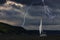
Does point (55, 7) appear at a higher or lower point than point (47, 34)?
higher

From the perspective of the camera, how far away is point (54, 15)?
2.34m

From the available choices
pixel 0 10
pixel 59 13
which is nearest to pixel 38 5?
pixel 59 13

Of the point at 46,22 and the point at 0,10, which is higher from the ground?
the point at 0,10

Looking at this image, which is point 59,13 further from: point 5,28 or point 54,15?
point 5,28

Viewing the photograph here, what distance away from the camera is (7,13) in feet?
7.53

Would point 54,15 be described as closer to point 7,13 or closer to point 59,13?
point 59,13

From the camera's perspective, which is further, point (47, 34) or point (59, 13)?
point (59, 13)

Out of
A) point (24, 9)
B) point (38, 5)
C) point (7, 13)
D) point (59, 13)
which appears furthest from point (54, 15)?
point (7, 13)

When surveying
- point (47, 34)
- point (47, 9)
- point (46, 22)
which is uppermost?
point (47, 9)

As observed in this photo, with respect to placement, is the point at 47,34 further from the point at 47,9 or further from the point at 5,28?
the point at 5,28

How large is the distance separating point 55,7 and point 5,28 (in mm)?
722

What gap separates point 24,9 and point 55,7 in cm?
42

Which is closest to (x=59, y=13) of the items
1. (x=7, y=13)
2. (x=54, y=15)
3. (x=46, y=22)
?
(x=54, y=15)

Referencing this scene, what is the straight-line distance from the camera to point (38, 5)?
2.31 m
